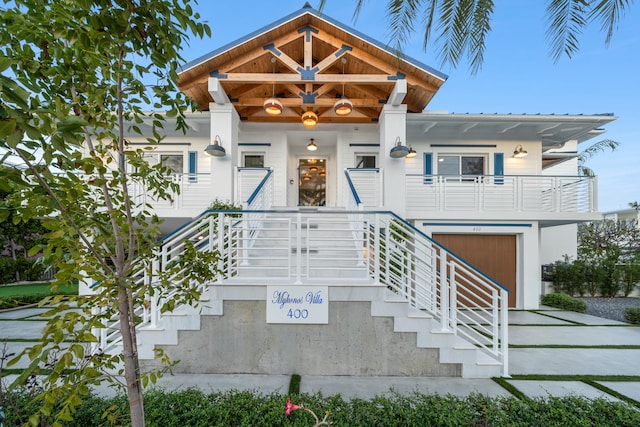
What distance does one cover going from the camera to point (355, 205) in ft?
20.6

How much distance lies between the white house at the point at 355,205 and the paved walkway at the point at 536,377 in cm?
18

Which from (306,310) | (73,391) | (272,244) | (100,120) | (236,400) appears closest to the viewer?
(73,391)

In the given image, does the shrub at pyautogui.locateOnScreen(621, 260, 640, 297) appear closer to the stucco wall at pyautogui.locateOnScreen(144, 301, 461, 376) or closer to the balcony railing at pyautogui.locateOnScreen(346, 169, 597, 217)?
the balcony railing at pyautogui.locateOnScreen(346, 169, 597, 217)

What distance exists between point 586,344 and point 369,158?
632 cm

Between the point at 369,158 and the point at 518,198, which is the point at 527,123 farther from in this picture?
the point at 369,158

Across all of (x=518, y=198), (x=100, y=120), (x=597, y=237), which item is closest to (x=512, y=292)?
(x=518, y=198)

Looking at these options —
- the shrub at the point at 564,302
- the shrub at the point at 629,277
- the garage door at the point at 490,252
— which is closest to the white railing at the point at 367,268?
the garage door at the point at 490,252

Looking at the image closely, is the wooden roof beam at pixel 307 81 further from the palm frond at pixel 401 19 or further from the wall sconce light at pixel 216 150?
the palm frond at pixel 401 19

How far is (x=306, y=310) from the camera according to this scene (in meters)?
3.81

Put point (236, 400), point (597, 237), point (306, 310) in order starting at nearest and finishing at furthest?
point (236, 400)
point (306, 310)
point (597, 237)

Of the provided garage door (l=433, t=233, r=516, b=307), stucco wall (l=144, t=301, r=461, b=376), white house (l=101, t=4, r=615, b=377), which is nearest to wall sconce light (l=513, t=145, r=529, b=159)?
white house (l=101, t=4, r=615, b=377)

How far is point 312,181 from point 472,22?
6.67m

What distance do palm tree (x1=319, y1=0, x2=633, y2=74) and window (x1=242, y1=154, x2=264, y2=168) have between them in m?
6.01

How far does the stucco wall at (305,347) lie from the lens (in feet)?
12.3
